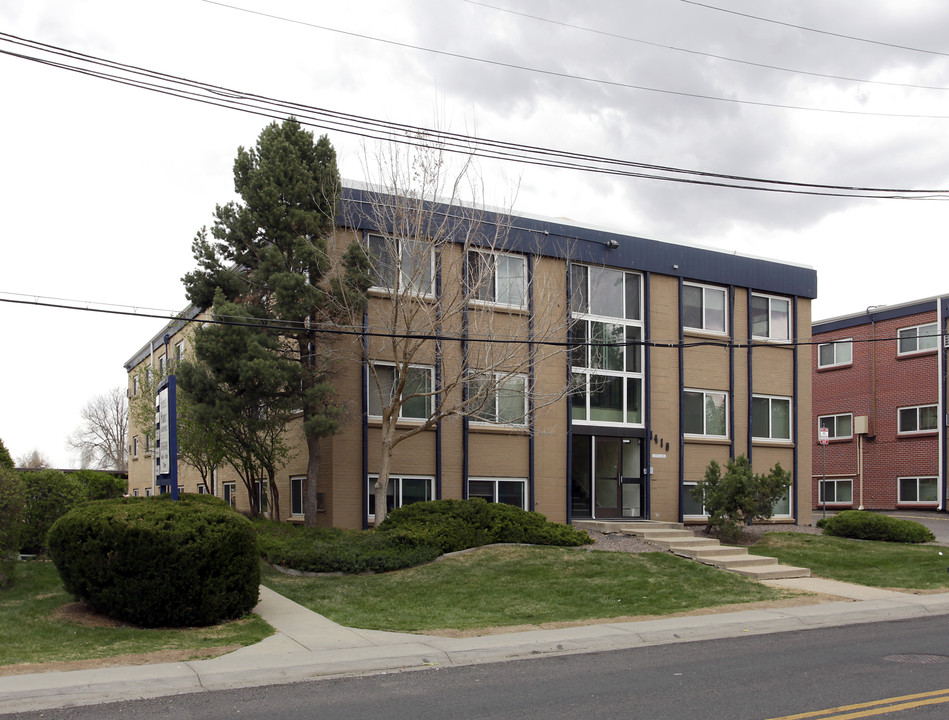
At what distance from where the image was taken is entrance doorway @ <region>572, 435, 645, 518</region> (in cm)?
2348

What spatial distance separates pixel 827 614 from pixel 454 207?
1144cm

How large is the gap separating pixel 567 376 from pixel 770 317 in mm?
7906

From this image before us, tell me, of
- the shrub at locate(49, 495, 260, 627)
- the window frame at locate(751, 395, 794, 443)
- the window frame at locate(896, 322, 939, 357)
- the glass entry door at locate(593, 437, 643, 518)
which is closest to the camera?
the shrub at locate(49, 495, 260, 627)

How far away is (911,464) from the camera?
3578cm

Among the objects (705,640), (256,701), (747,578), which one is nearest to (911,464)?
(747,578)

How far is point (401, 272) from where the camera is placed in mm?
18328

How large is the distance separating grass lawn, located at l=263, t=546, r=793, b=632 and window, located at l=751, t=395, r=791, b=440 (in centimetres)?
914

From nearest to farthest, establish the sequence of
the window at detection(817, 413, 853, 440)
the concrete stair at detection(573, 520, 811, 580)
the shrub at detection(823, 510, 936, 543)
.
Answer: the concrete stair at detection(573, 520, 811, 580) < the shrub at detection(823, 510, 936, 543) < the window at detection(817, 413, 853, 440)

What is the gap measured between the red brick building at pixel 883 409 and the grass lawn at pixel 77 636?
26.8 meters

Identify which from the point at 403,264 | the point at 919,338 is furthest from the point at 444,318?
the point at 919,338

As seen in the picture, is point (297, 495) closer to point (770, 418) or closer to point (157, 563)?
point (157, 563)

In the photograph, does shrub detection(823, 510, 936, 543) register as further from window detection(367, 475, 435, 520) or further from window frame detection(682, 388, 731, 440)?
window detection(367, 475, 435, 520)

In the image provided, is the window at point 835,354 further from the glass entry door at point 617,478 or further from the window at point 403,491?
the window at point 403,491

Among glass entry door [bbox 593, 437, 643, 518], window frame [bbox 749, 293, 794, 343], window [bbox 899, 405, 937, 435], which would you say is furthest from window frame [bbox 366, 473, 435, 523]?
window [bbox 899, 405, 937, 435]
